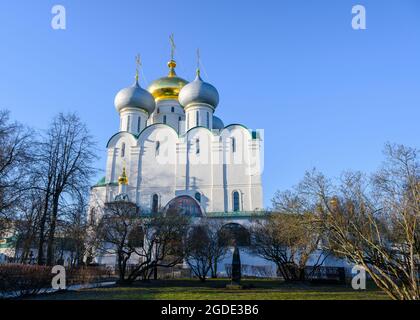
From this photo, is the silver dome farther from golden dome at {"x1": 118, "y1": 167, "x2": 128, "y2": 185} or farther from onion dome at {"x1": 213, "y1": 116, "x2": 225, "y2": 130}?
golden dome at {"x1": 118, "y1": 167, "x2": 128, "y2": 185}

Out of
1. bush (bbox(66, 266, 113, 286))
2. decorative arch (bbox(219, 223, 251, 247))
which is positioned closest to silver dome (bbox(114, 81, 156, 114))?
decorative arch (bbox(219, 223, 251, 247))

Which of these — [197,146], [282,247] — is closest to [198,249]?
[282,247]

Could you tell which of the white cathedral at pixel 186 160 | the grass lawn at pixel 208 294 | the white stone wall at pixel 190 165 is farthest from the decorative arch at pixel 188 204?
the grass lawn at pixel 208 294

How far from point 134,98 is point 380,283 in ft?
101

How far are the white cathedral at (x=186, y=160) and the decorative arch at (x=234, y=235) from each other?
379 centimetres

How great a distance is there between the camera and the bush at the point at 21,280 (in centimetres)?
1051

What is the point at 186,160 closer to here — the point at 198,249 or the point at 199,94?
the point at 199,94

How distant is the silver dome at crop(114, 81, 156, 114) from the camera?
35.8 metres

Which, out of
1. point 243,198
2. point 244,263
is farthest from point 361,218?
point 243,198

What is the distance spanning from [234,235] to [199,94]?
1586 cm

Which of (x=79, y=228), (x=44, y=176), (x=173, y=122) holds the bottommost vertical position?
(x=79, y=228)
